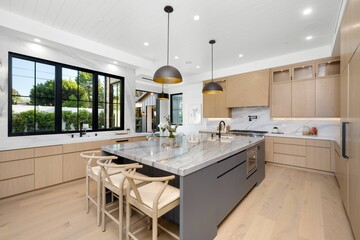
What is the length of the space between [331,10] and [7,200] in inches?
237

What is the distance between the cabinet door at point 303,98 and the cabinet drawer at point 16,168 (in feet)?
18.9

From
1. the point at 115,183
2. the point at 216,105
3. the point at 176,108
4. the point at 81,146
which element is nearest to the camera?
the point at 115,183

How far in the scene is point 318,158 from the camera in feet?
11.9

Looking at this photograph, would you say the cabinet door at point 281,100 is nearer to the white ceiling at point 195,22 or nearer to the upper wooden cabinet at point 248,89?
the upper wooden cabinet at point 248,89

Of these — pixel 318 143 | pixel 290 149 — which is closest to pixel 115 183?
pixel 290 149

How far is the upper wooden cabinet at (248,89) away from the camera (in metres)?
4.46

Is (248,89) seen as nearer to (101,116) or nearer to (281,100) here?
(281,100)

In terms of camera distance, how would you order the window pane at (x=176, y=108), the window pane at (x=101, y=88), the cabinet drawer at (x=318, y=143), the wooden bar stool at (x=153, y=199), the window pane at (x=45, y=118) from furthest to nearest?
1. the window pane at (x=176, y=108)
2. the window pane at (x=101, y=88)
3. the cabinet drawer at (x=318, y=143)
4. the window pane at (x=45, y=118)
5. the wooden bar stool at (x=153, y=199)

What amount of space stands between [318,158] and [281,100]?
1619 millimetres

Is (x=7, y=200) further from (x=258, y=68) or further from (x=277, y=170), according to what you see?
(x=258, y=68)

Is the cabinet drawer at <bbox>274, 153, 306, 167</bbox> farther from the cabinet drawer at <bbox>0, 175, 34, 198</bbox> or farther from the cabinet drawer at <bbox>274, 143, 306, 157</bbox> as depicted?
the cabinet drawer at <bbox>0, 175, 34, 198</bbox>

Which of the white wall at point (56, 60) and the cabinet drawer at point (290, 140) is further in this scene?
the cabinet drawer at point (290, 140)

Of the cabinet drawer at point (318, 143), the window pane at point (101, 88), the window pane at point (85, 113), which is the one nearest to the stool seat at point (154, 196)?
the window pane at point (85, 113)

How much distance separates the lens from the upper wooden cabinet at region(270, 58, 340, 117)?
3600mm
